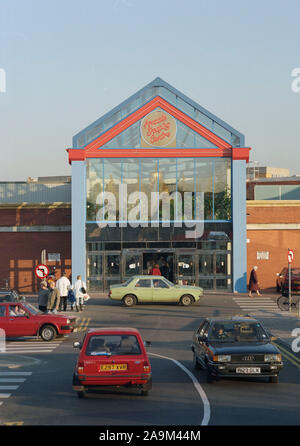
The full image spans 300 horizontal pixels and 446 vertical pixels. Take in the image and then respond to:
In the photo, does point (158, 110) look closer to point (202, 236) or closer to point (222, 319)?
point (202, 236)

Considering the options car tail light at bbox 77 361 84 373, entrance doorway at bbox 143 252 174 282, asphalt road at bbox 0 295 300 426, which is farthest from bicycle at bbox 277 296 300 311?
car tail light at bbox 77 361 84 373

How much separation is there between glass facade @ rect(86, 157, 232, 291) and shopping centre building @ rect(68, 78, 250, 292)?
0.19ft

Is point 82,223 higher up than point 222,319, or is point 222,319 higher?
point 82,223

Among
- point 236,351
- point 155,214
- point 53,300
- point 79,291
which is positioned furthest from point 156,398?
point 155,214

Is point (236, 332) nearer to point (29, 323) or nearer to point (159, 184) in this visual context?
point (29, 323)

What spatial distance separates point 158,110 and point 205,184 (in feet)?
16.8

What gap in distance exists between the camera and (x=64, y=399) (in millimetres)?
13742

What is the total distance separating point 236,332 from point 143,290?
17106mm

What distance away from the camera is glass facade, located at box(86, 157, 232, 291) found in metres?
40.7

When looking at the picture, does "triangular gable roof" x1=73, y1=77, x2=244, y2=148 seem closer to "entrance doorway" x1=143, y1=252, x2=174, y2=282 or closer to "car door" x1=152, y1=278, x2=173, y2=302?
"entrance doorway" x1=143, y1=252, x2=174, y2=282

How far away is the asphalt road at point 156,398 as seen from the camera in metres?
11.9

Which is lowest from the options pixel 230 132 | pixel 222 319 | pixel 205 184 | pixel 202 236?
pixel 222 319
